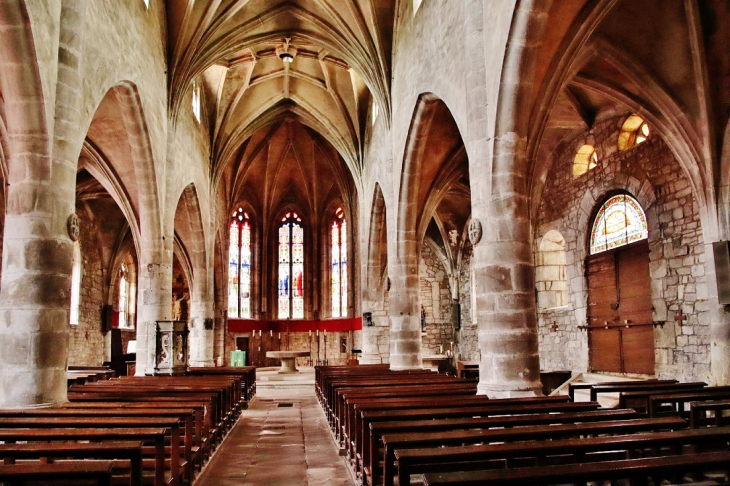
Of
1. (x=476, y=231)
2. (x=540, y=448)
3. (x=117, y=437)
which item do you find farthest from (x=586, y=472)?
(x=476, y=231)

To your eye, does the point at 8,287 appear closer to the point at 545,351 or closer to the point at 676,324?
the point at 676,324

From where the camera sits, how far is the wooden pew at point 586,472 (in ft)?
9.12

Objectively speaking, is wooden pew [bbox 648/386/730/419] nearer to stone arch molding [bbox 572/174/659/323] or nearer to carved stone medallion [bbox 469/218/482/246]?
carved stone medallion [bbox 469/218/482/246]

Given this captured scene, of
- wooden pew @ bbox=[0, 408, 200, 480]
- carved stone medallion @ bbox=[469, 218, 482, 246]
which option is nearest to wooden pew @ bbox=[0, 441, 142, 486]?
wooden pew @ bbox=[0, 408, 200, 480]

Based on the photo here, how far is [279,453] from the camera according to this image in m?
7.88

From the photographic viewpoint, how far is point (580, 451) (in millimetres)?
3658

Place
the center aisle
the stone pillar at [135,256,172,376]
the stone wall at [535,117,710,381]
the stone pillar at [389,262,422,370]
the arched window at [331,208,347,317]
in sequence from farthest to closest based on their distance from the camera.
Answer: the arched window at [331,208,347,317] < the stone pillar at [389,262,422,370] < the stone pillar at [135,256,172,376] < the stone wall at [535,117,710,381] < the center aisle

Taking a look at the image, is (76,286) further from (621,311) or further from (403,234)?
(621,311)

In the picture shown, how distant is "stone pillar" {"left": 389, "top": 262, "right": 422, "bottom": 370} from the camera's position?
14.4 meters

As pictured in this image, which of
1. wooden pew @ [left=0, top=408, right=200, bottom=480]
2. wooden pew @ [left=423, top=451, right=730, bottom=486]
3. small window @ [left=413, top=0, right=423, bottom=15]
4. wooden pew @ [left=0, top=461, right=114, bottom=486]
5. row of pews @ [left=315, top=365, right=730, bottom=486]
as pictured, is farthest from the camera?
small window @ [left=413, top=0, right=423, bottom=15]

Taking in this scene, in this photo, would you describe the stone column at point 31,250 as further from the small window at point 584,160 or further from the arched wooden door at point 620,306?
the small window at point 584,160

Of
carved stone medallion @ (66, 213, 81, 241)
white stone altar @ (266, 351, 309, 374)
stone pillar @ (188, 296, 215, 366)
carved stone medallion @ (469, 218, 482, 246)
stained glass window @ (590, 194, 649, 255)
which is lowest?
white stone altar @ (266, 351, 309, 374)

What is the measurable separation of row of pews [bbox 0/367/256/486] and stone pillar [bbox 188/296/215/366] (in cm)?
1226

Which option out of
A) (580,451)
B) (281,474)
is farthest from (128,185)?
(580,451)
